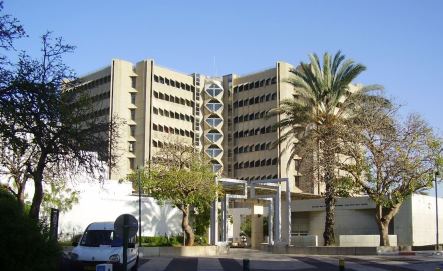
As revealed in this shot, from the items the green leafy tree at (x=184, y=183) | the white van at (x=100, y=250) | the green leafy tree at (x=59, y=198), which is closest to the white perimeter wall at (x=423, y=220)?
the green leafy tree at (x=184, y=183)

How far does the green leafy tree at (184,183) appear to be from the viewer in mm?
39062

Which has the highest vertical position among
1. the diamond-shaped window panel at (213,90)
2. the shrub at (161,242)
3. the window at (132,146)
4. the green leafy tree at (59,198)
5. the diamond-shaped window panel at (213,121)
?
the diamond-shaped window panel at (213,90)

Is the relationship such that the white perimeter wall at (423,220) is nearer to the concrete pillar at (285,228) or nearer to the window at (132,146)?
the concrete pillar at (285,228)

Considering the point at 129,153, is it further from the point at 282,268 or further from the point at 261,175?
the point at 282,268

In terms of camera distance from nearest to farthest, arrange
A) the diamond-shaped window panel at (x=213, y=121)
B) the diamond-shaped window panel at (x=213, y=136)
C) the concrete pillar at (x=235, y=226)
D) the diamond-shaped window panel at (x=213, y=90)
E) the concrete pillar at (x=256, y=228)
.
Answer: the concrete pillar at (x=256, y=228) → the concrete pillar at (x=235, y=226) → the diamond-shaped window panel at (x=213, y=136) → the diamond-shaped window panel at (x=213, y=121) → the diamond-shaped window panel at (x=213, y=90)

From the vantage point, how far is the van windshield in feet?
66.5

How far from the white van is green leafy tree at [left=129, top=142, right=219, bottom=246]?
17.2 m

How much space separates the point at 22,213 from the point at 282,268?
1494 cm

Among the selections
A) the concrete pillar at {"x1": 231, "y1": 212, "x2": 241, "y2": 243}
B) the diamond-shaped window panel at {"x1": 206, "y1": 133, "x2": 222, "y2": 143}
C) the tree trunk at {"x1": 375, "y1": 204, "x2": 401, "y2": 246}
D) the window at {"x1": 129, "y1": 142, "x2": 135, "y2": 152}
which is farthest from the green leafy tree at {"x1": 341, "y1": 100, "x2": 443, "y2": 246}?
the diamond-shaped window panel at {"x1": 206, "y1": 133, "x2": 222, "y2": 143}

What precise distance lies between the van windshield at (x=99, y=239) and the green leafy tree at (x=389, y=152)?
68.7 ft

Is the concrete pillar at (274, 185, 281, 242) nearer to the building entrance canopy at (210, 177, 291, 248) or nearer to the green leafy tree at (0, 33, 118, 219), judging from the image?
the building entrance canopy at (210, 177, 291, 248)

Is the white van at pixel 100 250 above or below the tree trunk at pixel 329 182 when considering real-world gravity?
below

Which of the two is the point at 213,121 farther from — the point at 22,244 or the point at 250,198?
the point at 22,244

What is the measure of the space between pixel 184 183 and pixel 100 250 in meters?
19.8
